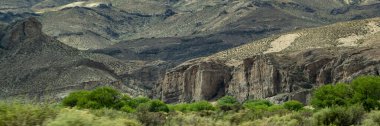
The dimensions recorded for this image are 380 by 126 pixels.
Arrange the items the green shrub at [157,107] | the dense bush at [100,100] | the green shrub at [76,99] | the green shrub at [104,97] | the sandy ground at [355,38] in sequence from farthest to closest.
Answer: the sandy ground at [355,38] → the green shrub at [157,107] → the green shrub at [104,97] → the green shrub at [76,99] → the dense bush at [100,100]

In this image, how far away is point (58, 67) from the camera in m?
145

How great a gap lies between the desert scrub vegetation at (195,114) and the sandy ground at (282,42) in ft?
119

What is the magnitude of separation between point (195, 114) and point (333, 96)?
15629 mm

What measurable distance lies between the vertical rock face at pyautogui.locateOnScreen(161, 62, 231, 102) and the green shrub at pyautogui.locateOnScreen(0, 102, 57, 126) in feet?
330

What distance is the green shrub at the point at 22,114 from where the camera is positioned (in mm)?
25152

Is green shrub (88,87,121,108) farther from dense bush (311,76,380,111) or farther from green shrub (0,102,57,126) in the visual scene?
green shrub (0,102,57,126)

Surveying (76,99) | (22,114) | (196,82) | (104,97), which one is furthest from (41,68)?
(22,114)

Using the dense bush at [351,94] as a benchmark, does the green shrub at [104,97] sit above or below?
below

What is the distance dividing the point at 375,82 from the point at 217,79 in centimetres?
5434

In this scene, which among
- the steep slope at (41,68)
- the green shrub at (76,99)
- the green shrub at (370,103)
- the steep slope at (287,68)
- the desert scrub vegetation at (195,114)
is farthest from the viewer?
the steep slope at (41,68)

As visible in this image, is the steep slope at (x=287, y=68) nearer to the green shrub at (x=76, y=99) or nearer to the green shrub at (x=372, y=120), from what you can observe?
the green shrub at (x=76, y=99)

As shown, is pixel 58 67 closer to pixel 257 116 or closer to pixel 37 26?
pixel 37 26

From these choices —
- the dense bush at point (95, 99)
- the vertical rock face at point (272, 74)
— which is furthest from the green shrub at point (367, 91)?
the dense bush at point (95, 99)

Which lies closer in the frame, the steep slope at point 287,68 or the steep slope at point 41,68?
the steep slope at point 287,68
